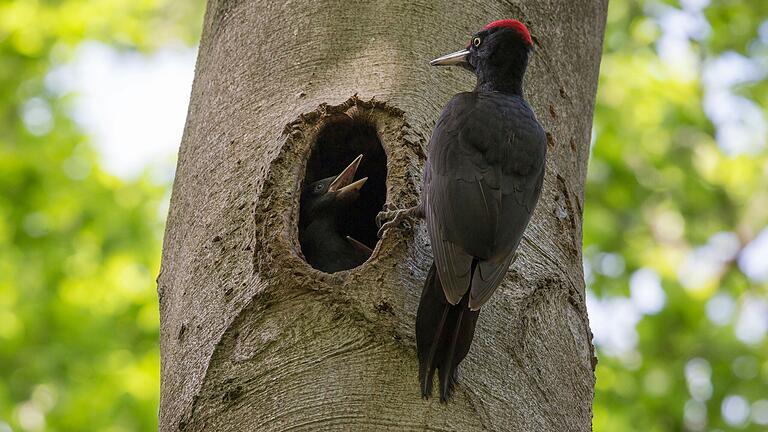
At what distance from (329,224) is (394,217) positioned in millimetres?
1413

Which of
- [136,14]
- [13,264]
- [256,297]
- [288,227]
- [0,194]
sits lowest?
[256,297]

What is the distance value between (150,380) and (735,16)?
5.41m

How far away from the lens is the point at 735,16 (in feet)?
24.0

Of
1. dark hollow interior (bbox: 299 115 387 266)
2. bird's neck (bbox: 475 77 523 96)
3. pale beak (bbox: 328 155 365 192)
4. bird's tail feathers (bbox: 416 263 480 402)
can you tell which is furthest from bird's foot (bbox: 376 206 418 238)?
pale beak (bbox: 328 155 365 192)

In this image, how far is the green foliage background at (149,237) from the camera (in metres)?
6.57

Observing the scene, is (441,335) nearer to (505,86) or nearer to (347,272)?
(347,272)

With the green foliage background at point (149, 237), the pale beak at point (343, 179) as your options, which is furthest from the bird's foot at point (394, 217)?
the green foliage background at point (149, 237)

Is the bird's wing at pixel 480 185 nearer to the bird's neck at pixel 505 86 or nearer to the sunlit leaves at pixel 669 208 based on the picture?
the bird's neck at pixel 505 86

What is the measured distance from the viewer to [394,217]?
101 inches

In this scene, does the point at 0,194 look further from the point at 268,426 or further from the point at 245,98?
the point at 268,426

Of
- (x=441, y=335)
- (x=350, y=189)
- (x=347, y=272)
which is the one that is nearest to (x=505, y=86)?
(x=350, y=189)

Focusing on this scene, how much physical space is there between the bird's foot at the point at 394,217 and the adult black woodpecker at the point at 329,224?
1057 millimetres

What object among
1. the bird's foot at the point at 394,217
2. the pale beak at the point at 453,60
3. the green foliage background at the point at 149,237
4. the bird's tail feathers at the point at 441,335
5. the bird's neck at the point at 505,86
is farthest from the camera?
the green foliage background at the point at 149,237

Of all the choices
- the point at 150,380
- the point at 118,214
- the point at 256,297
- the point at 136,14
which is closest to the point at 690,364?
the point at 150,380
